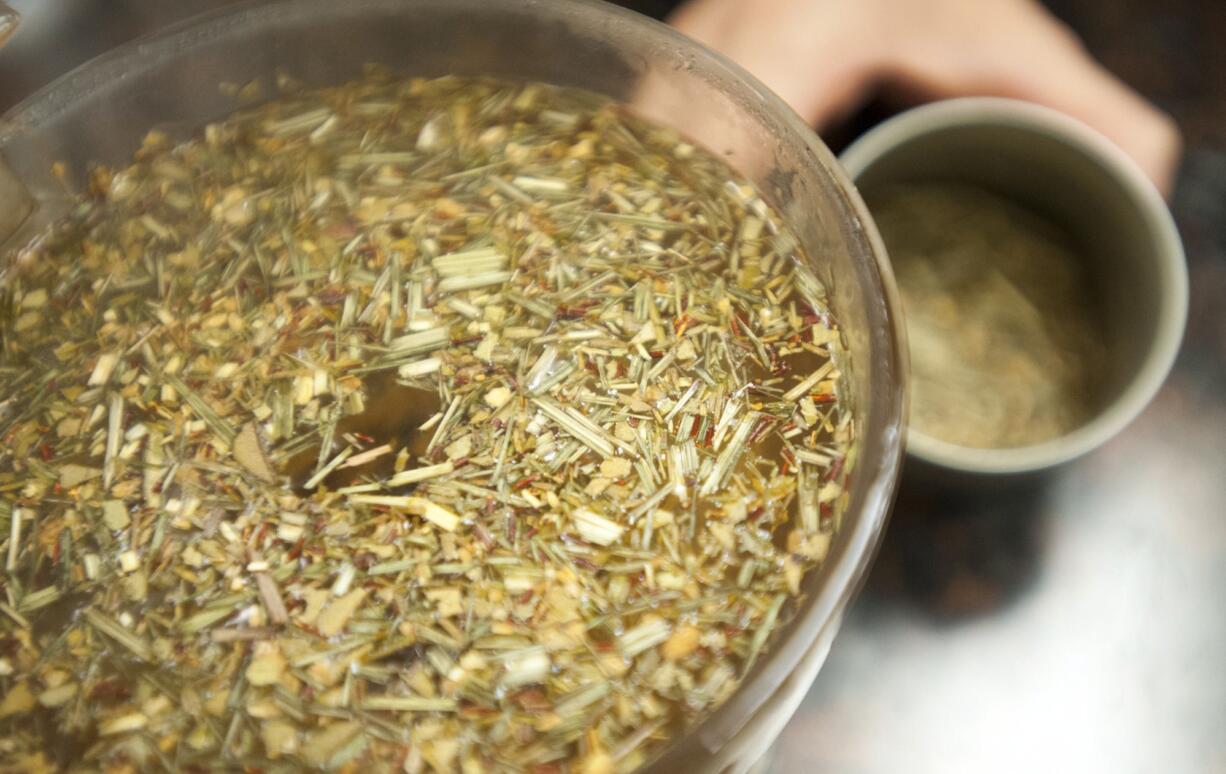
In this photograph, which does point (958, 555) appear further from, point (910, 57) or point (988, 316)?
point (910, 57)

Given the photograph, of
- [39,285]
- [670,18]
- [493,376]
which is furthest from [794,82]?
[39,285]

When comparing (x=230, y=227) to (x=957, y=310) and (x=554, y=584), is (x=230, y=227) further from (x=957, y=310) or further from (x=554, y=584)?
(x=957, y=310)

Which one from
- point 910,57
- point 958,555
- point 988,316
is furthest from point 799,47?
point 958,555

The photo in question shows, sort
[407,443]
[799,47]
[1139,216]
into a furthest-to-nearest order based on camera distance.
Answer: [799,47], [1139,216], [407,443]

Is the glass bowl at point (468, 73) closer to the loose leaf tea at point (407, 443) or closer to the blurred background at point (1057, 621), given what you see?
the loose leaf tea at point (407, 443)

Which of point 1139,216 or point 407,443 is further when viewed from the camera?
point 1139,216

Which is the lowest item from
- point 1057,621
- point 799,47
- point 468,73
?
point 1057,621

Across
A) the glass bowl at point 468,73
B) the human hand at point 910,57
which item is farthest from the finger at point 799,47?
the glass bowl at point 468,73
